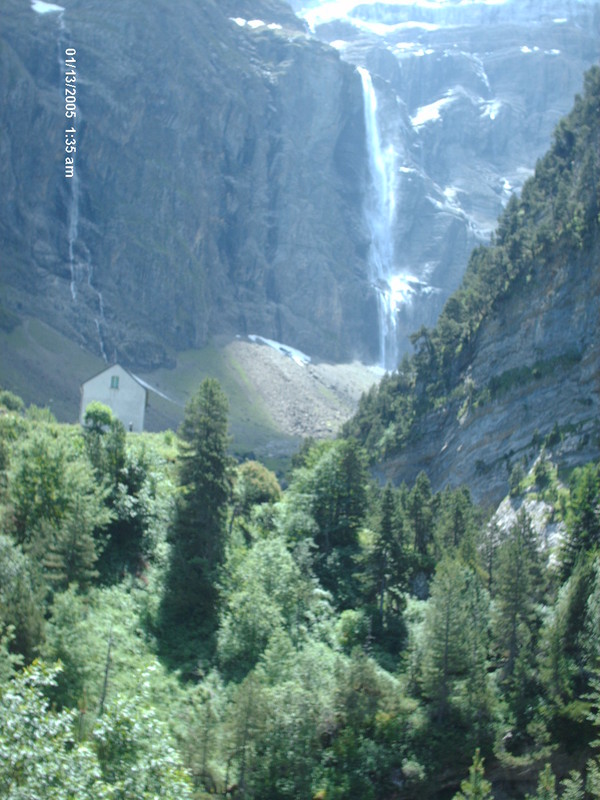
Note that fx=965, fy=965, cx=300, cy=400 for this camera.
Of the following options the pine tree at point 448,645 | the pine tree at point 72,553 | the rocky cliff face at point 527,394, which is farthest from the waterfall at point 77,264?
the pine tree at point 448,645

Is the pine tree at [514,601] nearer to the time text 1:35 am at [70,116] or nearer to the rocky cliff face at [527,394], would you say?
the rocky cliff face at [527,394]

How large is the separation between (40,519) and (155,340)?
150 m

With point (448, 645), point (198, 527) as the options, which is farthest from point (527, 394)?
point (448, 645)

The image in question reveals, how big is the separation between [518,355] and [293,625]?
43197mm

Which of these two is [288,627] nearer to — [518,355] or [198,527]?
[198,527]

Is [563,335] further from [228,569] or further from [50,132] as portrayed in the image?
[50,132]

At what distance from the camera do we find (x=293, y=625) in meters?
37.3

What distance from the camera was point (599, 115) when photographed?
82125 millimetres

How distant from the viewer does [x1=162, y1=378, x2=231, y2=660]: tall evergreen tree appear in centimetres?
3897

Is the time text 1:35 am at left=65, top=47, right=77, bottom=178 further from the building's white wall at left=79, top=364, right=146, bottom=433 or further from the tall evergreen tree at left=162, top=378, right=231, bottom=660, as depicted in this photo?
the tall evergreen tree at left=162, top=378, right=231, bottom=660

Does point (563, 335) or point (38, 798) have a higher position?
point (563, 335)

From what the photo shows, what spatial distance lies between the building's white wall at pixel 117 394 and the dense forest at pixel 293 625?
80.2 feet

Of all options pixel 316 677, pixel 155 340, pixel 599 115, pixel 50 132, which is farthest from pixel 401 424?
pixel 50 132

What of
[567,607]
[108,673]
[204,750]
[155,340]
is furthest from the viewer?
[155,340]
